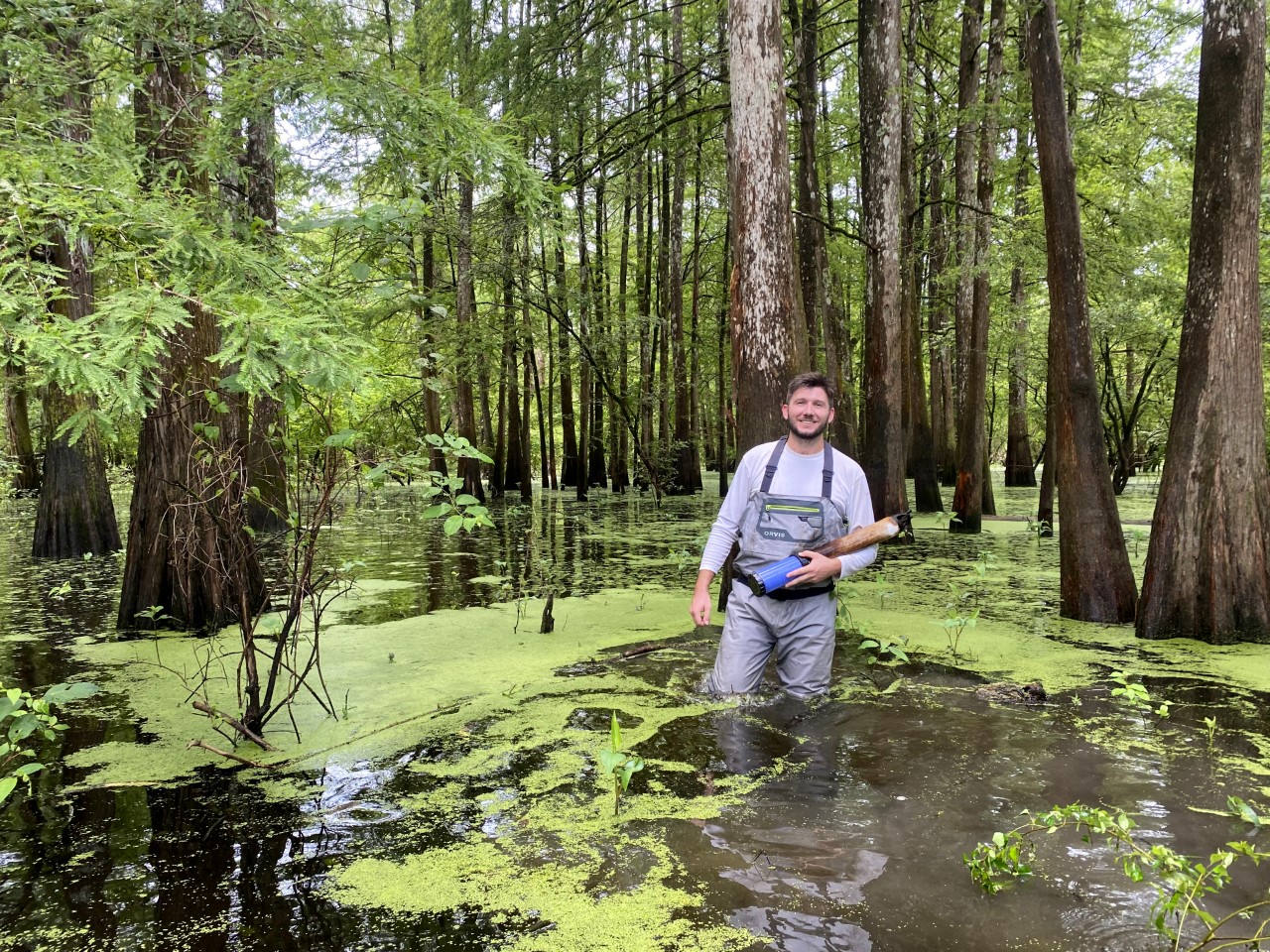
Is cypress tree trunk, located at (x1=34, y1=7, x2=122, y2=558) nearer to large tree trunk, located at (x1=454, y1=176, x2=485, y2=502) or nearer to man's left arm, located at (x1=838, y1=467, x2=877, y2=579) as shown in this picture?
large tree trunk, located at (x1=454, y1=176, x2=485, y2=502)

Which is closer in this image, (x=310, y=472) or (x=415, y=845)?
(x=415, y=845)

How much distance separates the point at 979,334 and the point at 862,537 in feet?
25.5

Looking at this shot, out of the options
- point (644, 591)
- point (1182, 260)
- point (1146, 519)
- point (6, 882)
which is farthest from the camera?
point (1182, 260)

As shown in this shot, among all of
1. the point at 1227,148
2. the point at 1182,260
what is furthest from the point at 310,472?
the point at 1182,260

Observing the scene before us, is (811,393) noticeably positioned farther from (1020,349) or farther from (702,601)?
(1020,349)

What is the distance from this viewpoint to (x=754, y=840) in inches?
98.4

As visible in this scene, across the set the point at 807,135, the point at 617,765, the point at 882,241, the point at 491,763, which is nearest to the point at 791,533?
the point at 617,765

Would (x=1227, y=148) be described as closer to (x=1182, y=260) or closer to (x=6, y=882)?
(x=6, y=882)

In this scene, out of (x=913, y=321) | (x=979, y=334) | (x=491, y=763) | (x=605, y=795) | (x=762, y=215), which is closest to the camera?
(x=605, y=795)

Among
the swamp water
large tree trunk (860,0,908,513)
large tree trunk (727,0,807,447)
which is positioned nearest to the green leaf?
the swamp water

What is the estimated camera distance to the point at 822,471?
3832 mm

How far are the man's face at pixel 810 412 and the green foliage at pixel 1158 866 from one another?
1924 mm

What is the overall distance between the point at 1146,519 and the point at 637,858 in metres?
12.2

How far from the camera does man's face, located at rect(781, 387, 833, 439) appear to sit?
3.70m
